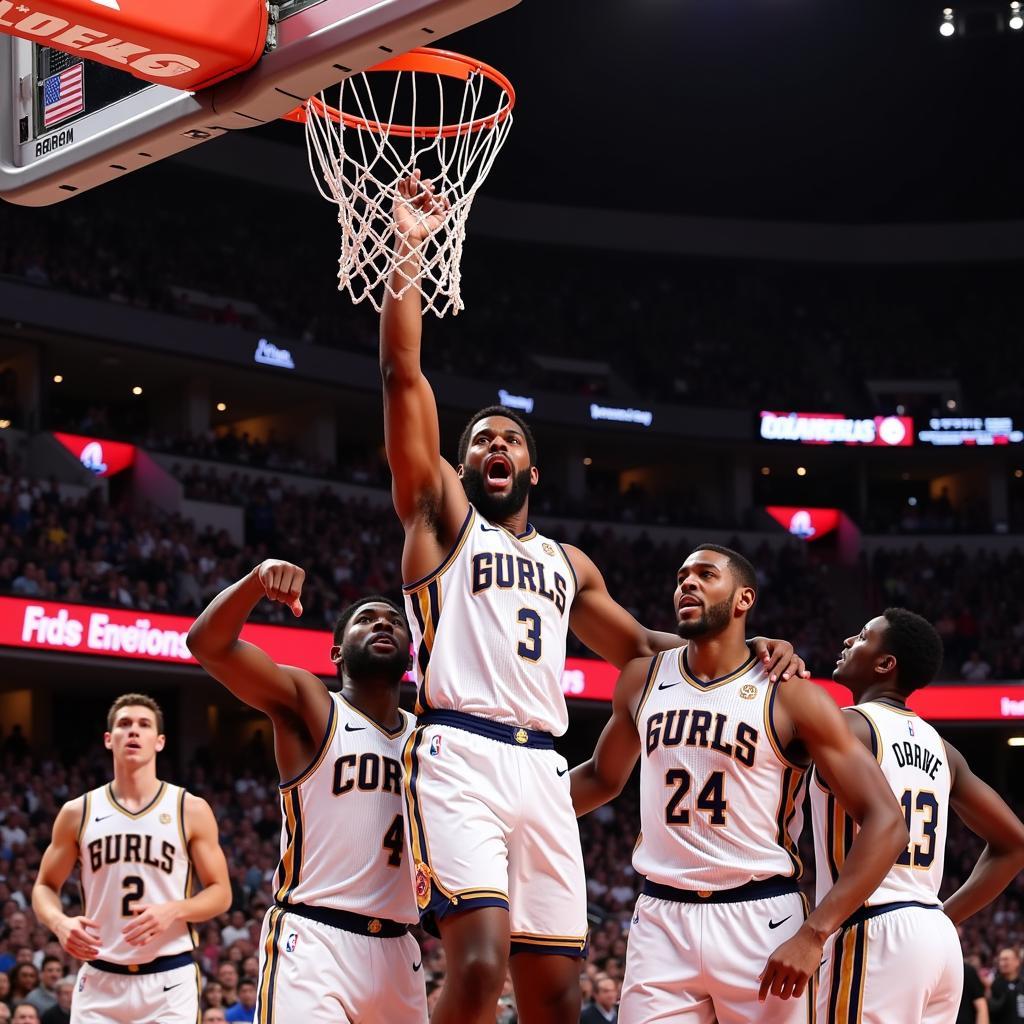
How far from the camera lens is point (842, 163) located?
1373 inches

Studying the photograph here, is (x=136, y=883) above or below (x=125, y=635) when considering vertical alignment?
below

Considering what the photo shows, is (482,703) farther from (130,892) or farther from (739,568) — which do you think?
(130,892)

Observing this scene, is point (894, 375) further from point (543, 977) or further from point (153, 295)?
point (543, 977)

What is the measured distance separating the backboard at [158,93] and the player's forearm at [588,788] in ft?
8.78

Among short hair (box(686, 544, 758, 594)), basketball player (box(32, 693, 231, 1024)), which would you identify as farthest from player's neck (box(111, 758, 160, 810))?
short hair (box(686, 544, 758, 594))

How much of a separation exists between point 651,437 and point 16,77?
27523 millimetres

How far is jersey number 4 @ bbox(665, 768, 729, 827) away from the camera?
5.20m

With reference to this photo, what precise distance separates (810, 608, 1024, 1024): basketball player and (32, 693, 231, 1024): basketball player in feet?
9.61

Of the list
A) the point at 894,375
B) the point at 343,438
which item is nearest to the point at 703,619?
the point at 343,438

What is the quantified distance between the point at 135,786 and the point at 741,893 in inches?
137

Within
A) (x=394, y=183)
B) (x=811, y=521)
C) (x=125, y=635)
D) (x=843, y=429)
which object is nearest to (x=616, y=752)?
(x=394, y=183)

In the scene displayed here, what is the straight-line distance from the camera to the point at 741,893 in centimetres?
513

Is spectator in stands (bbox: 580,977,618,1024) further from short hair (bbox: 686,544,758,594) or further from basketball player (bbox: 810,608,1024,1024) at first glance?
short hair (bbox: 686,544,758,594)

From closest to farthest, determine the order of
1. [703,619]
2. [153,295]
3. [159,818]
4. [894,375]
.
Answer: [703,619], [159,818], [153,295], [894,375]
